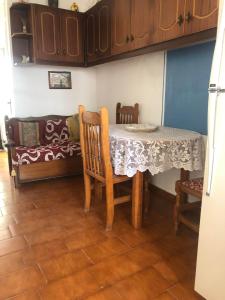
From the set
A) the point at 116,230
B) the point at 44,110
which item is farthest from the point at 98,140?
the point at 44,110

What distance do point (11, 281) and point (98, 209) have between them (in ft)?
3.68

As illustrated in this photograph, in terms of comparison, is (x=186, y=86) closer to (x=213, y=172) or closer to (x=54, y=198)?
(x=213, y=172)

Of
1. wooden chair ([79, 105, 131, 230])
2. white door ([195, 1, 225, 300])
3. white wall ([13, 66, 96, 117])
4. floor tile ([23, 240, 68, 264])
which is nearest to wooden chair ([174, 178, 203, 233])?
wooden chair ([79, 105, 131, 230])

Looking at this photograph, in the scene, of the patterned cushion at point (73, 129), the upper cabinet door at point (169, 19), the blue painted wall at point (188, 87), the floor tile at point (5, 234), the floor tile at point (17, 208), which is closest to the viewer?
the upper cabinet door at point (169, 19)

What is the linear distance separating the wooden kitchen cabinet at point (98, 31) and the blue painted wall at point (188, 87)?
0.89 metres

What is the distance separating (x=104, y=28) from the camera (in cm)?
304

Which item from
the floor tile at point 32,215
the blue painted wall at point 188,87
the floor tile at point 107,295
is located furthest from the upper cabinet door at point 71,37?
the floor tile at point 107,295

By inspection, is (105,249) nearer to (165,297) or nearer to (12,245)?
(165,297)

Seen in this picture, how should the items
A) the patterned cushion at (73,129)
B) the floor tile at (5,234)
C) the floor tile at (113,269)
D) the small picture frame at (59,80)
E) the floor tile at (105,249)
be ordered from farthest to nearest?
the small picture frame at (59,80) < the patterned cushion at (73,129) < the floor tile at (5,234) < the floor tile at (105,249) < the floor tile at (113,269)

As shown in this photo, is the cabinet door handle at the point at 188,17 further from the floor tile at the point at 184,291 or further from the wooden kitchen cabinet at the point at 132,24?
the floor tile at the point at 184,291

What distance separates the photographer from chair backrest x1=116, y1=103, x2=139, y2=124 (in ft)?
9.91

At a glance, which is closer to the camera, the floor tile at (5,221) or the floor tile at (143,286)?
the floor tile at (143,286)

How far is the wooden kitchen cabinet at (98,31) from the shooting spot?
2.96 meters

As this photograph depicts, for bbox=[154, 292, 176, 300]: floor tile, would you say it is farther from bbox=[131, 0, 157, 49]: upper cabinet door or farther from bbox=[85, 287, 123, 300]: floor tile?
bbox=[131, 0, 157, 49]: upper cabinet door
